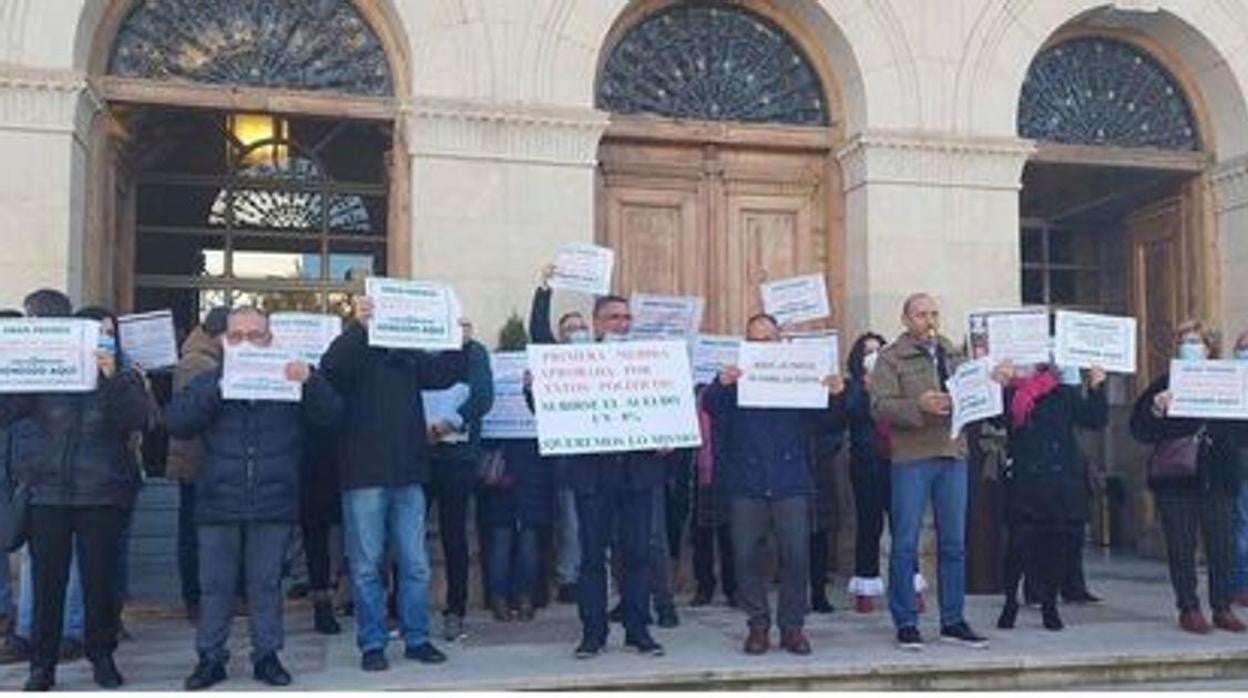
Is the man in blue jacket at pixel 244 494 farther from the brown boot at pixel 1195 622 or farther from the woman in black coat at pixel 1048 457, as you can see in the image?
the brown boot at pixel 1195 622

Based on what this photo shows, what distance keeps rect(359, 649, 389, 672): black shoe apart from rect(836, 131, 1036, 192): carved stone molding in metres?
5.75

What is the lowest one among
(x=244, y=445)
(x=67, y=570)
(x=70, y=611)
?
(x=70, y=611)

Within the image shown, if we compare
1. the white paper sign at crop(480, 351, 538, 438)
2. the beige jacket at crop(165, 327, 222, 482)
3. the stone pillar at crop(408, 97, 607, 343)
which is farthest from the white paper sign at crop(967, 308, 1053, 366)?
the beige jacket at crop(165, 327, 222, 482)

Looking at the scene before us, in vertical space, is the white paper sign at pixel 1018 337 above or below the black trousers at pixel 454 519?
above

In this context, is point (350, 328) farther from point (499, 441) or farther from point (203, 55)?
point (203, 55)

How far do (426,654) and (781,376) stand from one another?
250cm

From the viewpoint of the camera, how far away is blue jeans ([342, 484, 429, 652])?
7.01 metres

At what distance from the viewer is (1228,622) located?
27.1 ft

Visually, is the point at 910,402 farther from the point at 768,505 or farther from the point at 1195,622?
the point at 1195,622

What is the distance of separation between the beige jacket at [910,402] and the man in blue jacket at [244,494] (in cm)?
314

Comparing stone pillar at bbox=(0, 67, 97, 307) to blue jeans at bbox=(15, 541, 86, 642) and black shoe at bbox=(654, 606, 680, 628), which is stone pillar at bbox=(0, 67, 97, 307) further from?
black shoe at bbox=(654, 606, 680, 628)

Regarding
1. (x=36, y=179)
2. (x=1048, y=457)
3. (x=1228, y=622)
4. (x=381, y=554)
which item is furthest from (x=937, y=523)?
(x=36, y=179)

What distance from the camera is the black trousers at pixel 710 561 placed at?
9.20m

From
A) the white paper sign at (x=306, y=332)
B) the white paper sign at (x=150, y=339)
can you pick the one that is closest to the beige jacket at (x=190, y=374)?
the white paper sign at (x=150, y=339)
